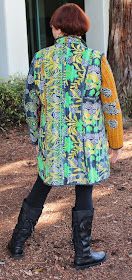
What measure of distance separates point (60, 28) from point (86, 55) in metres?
0.26

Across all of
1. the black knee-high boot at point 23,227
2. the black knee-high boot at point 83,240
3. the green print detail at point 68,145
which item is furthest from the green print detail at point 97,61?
the black knee-high boot at point 23,227

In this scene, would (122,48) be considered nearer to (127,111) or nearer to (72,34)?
(127,111)

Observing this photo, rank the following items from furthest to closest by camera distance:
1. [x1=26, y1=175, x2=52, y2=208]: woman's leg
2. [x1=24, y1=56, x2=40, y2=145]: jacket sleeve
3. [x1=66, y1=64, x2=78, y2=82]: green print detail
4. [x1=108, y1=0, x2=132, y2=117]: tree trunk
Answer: [x1=108, y1=0, x2=132, y2=117]: tree trunk, [x1=26, y1=175, x2=52, y2=208]: woman's leg, [x1=24, y1=56, x2=40, y2=145]: jacket sleeve, [x1=66, y1=64, x2=78, y2=82]: green print detail

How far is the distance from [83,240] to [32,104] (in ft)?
3.42

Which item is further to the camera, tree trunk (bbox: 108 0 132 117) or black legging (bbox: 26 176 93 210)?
tree trunk (bbox: 108 0 132 117)

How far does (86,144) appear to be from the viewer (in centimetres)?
378

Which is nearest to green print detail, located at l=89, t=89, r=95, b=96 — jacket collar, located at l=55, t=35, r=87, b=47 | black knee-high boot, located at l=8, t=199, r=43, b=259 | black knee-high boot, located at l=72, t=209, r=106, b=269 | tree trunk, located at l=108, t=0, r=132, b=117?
jacket collar, located at l=55, t=35, r=87, b=47

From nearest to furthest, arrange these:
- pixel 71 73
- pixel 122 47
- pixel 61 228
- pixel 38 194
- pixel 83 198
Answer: pixel 71 73 → pixel 83 198 → pixel 38 194 → pixel 61 228 → pixel 122 47

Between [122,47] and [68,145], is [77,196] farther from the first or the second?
[122,47]

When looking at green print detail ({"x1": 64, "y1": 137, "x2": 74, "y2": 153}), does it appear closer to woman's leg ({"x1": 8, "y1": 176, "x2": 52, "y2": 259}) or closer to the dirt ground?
woman's leg ({"x1": 8, "y1": 176, "x2": 52, "y2": 259})

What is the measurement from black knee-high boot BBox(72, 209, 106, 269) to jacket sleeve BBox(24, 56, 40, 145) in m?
0.65

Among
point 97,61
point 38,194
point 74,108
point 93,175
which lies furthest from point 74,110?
point 38,194

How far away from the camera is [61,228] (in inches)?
189

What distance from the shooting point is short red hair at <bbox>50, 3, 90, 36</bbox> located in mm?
3738
